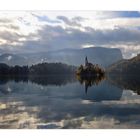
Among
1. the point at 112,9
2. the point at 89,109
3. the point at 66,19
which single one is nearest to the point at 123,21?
the point at 112,9

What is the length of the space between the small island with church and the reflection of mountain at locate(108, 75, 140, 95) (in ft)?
0.25

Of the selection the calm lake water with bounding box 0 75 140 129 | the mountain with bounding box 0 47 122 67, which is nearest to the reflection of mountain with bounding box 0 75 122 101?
the calm lake water with bounding box 0 75 140 129

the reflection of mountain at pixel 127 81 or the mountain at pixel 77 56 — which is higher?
the mountain at pixel 77 56

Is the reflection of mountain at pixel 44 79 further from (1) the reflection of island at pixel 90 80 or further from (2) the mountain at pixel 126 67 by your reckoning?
(2) the mountain at pixel 126 67

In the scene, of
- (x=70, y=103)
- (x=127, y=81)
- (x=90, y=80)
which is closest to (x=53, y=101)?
(x=70, y=103)

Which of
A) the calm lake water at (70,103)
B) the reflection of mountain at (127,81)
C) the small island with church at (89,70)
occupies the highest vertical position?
the small island with church at (89,70)

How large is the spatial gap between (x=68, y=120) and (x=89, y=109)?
15 cm

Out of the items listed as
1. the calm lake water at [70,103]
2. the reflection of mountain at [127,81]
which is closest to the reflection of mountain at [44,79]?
the calm lake water at [70,103]

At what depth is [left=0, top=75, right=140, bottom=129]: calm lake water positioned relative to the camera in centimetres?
383

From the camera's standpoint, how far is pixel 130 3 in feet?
12.6

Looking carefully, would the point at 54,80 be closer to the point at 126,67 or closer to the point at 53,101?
the point at 53,101

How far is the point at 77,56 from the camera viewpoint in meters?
3.87

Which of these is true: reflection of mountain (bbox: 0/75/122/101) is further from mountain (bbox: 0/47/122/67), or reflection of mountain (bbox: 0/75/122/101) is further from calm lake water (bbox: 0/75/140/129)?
mountain (bbox: 0/47/122/67)

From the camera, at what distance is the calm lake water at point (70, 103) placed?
3828 millimetres
